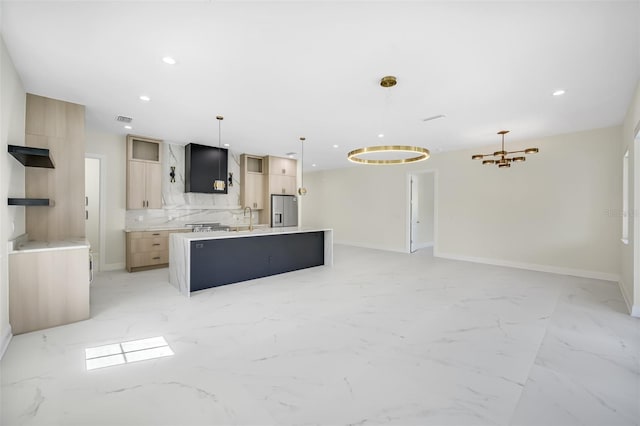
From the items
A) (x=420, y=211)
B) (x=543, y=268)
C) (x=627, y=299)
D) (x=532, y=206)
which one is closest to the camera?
(x=627, y=299)

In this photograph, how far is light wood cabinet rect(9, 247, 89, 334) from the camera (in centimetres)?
288

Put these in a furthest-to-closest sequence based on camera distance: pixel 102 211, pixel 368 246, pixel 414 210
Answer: pixel 368 246, pixel 414 210, pixel 102 211

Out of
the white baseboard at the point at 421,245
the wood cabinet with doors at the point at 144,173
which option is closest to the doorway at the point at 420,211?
the white baseboard at the point at 421,245

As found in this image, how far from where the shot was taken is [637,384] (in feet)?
6.83

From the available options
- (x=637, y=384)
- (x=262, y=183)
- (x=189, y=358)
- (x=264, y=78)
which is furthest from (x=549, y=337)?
(x=262, y=183)

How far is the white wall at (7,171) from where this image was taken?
262cm

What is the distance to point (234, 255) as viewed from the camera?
15.5ft

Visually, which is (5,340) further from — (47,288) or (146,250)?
(146,250)

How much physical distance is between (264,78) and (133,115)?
8.97 feet

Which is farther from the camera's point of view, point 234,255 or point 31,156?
point 234,255

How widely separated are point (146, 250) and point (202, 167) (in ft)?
7.12

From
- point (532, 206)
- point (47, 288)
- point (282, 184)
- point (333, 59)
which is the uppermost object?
point (333, 59)

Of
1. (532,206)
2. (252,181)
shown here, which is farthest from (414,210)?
(252,181)

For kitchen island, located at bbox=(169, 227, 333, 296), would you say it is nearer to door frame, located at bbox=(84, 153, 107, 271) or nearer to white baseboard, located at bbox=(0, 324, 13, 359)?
white baseboard, located at bbox=(0, 324, 13, 359)
